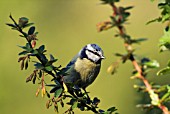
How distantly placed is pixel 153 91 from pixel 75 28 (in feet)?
22.0

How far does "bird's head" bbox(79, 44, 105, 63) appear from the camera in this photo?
2365mm

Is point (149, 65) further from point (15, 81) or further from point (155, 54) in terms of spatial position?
point (155, 54)

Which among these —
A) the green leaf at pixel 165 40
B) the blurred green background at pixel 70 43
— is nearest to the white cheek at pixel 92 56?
the blurred green background at pixel 70 43

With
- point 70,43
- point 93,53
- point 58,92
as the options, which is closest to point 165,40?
point 58,92

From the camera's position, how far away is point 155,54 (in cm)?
Answer: 501

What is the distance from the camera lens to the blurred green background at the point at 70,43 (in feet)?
12.5

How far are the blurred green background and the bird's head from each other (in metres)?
0.33

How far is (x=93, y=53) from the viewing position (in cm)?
237

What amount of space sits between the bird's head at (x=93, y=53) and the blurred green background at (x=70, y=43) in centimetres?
33

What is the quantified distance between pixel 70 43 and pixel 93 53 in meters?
4.64

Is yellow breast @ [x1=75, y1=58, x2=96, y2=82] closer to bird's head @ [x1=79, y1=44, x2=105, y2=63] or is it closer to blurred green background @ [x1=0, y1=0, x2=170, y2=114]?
bird's head @ [x1=79, y1=44, x2=105, y2=63]

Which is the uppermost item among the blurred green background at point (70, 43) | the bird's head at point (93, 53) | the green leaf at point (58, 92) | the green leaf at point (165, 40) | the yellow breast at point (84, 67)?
the blurred green background at point (70, 43)

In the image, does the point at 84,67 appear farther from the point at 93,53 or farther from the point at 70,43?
the point at 70,43

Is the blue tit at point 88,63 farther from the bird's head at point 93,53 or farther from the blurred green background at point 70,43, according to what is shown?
the blurred green background at point 70,43
